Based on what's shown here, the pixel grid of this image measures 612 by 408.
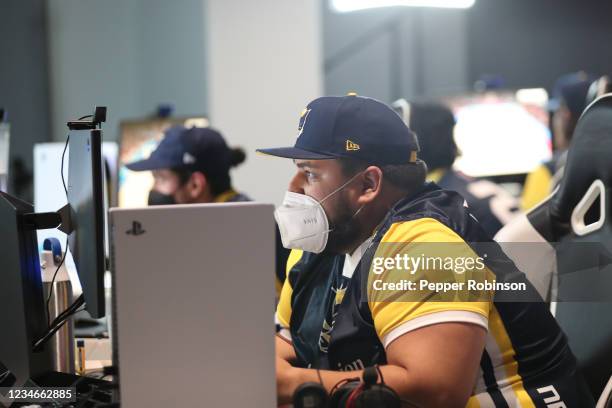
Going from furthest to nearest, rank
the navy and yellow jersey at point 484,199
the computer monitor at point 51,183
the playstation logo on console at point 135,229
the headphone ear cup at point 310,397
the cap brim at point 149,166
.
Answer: the navy and yellow jersey at point 484,199 → the cap brim at point 149,166 → the computer monitor at point 51,183 → the headphone ear cup at point 310,397 → the playstation logo on console at point 135,229

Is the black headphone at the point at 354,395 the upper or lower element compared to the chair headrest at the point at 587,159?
lower

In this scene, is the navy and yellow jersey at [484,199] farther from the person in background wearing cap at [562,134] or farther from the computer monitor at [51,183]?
the computer monitor at [51,183]

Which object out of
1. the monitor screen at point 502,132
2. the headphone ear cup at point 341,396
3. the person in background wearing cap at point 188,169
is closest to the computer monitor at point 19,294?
the headphone ear cup at point 341,396

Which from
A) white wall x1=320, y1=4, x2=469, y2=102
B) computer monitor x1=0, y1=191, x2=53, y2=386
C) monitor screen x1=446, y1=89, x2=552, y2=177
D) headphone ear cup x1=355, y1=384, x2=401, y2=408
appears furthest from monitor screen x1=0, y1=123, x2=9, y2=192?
white wall x1=320, y1=4, x2=469, y2=102

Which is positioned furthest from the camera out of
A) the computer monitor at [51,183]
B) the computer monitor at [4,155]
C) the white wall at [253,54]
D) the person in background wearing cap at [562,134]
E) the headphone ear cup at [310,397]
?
the white wall at [253,54]

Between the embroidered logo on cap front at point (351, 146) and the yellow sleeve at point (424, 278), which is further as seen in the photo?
the embroidered logo on cap front at point (351, 146)

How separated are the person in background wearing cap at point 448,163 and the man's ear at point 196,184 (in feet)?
2.42

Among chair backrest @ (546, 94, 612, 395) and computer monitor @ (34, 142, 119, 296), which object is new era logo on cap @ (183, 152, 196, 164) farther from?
chair backrest @ (546, 94, 612, 395)

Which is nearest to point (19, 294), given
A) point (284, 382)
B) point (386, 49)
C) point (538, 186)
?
point (284, 382)

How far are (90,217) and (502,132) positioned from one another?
12.8 feet

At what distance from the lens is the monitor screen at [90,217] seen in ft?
4.48

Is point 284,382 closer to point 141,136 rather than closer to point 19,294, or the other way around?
point 19,294

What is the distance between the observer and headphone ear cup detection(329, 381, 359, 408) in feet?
4.29

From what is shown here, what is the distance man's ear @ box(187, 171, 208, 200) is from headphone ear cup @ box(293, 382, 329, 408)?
1.61m
